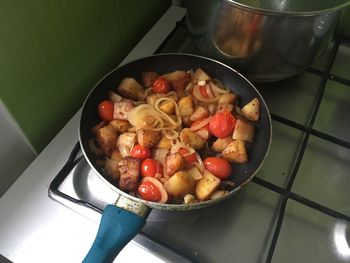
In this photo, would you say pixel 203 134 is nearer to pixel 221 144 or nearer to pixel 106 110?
pixel 221 144

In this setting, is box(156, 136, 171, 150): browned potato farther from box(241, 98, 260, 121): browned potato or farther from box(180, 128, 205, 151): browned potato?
box(241, 98, 260, 121): browned potato

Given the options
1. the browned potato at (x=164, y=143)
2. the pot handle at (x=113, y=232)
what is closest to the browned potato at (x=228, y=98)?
the browned potato at (x=164, y=143)

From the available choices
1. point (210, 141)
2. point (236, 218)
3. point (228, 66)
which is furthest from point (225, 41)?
point (236, 218)

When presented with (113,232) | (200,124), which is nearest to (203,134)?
(200,124)

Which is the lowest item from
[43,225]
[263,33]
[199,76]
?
[43,225]

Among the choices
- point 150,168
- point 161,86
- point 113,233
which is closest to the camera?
point 113,233

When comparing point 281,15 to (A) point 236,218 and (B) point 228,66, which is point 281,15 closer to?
(B) point 228,66

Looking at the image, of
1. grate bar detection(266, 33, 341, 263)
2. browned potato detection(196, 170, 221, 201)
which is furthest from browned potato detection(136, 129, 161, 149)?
grate bar detection(266, 33, 341, 263)
